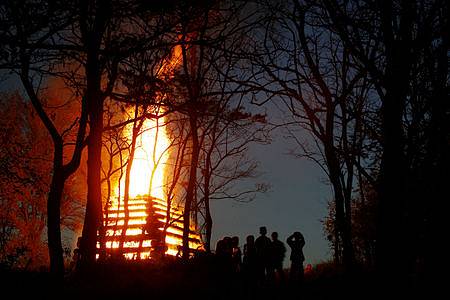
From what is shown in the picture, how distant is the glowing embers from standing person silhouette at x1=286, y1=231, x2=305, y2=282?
714cm

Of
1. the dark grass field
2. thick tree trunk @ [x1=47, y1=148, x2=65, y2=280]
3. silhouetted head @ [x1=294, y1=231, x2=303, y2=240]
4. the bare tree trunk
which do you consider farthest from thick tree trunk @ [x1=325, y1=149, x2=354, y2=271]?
thick tree trunk @ [x1=47, y1=148, x2=65, y2=280]

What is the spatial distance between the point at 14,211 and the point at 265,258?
746 inches

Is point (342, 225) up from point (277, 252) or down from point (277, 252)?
up

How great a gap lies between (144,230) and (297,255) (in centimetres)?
1006

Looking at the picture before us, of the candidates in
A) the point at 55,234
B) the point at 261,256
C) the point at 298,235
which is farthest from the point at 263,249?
the point at 55,234

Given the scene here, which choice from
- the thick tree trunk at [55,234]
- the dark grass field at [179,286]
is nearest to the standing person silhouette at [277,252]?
the dark grass field at [179,286]

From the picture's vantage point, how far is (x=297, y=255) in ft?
49.1

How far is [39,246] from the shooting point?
2809cm

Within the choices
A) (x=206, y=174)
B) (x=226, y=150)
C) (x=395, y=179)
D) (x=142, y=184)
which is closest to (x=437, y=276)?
(x=395, y=179)

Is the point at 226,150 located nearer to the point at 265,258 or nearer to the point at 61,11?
the point at 265,258

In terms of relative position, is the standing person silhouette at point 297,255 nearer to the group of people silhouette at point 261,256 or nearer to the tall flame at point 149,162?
the group of people silhouette at point 261,256

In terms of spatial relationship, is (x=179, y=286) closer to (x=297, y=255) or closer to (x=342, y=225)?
(x=297, y=255)

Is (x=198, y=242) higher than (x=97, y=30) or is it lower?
lower

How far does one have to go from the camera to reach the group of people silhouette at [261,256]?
526 inches
